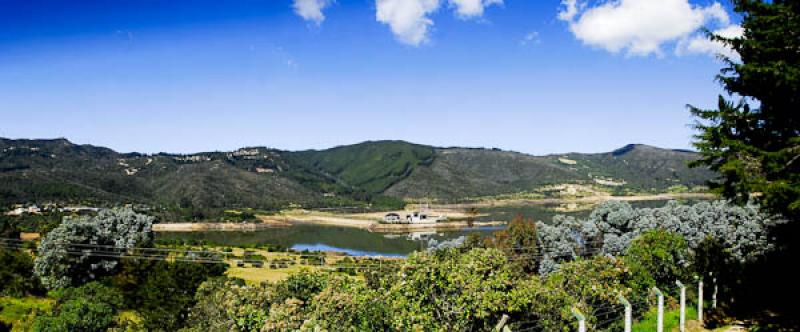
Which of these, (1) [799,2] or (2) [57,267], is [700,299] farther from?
(2) [57,267]

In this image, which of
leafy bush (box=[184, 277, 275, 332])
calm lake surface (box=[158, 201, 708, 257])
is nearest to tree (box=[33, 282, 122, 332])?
leafy bush (box=[184, 277, 275, 332])

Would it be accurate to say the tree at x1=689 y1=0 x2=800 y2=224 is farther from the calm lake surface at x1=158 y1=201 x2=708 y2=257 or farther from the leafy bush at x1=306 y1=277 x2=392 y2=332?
the calm lake surface at x1=158 y1=201 x2=708 y2=257

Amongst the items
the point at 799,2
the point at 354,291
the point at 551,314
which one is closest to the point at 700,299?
the point at 551,314

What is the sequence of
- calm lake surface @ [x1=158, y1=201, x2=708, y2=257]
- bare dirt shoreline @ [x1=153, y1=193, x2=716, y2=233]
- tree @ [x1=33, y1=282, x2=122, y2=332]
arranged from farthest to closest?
bare dirt shoreline @ [x1=153, y1=193, x2=716, y2=233] → calm lake surface @ [x1=158, y1=201, x2=708, y2=257] → tree @ [x1=33, y1=282, x2=122, y2=332]

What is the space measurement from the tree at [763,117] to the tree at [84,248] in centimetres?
2951

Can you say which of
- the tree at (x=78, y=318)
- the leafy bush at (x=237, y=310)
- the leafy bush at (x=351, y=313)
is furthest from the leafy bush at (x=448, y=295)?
the tree at (x=78, y=318)

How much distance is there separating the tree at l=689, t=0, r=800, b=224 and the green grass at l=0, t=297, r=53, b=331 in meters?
22.9

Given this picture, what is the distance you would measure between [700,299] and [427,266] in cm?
550

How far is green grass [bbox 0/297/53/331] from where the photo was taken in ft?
68.1

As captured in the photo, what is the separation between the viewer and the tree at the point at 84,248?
28812 mm

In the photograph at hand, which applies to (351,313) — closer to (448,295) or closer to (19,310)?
(448,295)

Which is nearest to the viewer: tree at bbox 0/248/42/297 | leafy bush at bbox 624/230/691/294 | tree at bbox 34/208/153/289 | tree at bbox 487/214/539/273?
leafy bush at bbox 624/230/691/294

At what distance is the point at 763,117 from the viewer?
11.4 metres

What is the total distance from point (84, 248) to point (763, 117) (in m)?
31.6
